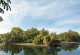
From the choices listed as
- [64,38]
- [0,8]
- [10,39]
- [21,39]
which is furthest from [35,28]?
[0,8]

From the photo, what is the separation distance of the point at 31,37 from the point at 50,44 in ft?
54.8

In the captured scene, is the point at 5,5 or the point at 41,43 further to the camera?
the point at 41,43

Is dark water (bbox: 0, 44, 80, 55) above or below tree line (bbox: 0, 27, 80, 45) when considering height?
below

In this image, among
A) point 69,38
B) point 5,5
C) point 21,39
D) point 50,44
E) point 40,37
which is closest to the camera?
point 5,5

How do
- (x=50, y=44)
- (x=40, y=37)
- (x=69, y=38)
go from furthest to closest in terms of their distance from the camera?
(x=69, y=38) < (x=40, y=37) < (x=50, y=44)

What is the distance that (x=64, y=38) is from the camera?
65.6 meters

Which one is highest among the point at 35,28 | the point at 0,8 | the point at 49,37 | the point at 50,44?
the point at 35,28

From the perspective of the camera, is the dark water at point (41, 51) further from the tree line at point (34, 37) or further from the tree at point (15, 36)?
the tree at point (15, 36)

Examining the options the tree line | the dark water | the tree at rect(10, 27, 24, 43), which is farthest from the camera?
the tree at rect(10, 27, 24, 43)

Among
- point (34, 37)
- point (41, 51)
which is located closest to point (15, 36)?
point (34, 37)

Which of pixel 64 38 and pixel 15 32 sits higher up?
pixel 15 32

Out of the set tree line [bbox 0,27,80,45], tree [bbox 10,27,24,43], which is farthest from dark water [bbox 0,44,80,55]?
tree [bbox 10,27,24,43]

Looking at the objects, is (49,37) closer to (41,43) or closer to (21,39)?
(41,43)

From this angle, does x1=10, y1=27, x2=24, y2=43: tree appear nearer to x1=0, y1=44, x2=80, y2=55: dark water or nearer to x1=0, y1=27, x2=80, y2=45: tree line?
x1=0, y1=27, x2=80, y2=45: tree line
